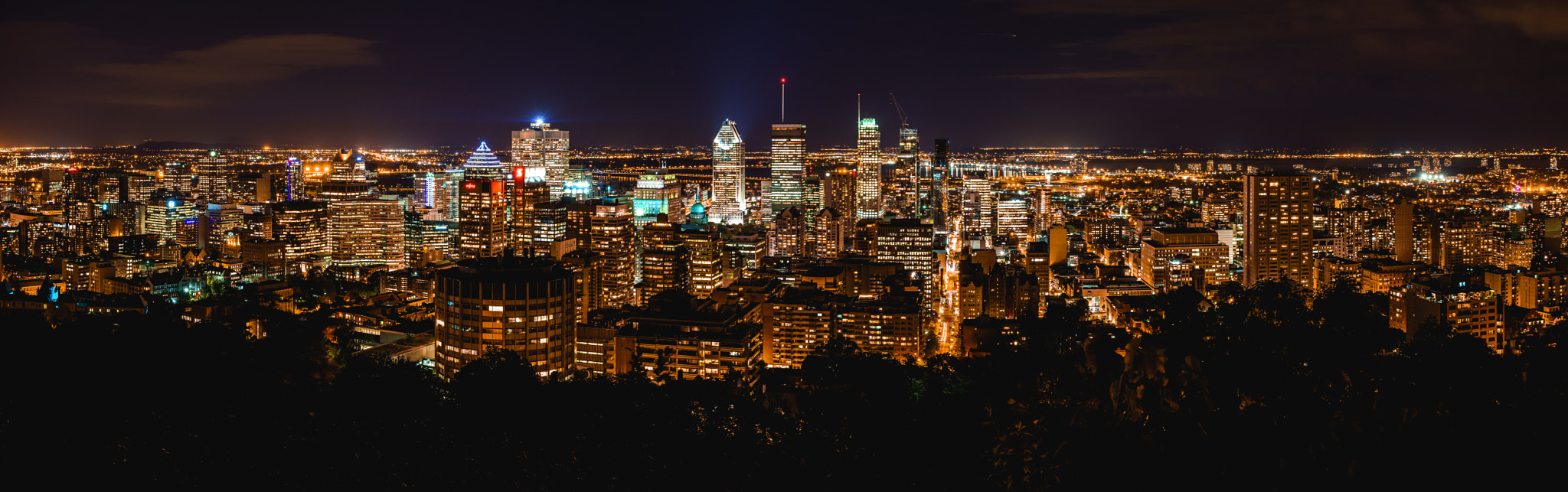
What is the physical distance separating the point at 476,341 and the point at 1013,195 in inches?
1431

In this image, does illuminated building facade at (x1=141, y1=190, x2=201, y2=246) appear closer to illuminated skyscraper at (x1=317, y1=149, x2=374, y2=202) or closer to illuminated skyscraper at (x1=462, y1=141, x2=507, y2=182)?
illuminated skyscraper at (x1=317, y1=149, x2=374, y2=202)

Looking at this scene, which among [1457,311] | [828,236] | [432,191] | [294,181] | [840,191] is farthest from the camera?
[432,191]

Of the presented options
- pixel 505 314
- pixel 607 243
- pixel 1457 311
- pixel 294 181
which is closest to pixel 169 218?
pixel 294 181

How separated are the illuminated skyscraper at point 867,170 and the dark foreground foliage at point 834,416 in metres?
32.9

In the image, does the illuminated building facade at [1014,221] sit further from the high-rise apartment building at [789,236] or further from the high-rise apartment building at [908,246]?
the high-rise apartment building at [908,246]

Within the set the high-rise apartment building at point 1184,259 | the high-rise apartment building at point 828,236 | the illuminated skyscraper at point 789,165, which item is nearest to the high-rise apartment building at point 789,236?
the high-rise apartment building at point 828,236

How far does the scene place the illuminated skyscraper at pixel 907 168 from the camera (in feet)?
163

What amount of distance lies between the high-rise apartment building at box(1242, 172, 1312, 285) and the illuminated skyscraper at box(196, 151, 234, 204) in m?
35.5

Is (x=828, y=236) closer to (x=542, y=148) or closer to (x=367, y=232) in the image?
(x=367, y=232)

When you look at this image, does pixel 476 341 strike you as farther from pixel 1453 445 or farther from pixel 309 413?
pixel 1453 445

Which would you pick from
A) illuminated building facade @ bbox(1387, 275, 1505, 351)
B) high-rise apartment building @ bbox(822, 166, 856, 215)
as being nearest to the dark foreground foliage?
illuminated building facade @ bbox(1387, 275, 1505, 351)

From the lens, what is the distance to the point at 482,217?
3097 centimetres

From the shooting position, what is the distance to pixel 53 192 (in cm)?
4369

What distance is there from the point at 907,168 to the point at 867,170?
8.80 ft
